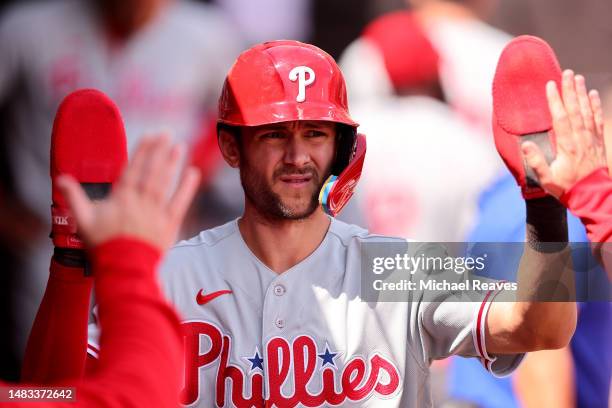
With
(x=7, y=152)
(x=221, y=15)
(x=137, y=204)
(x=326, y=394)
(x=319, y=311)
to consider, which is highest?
(x=221, y=15)

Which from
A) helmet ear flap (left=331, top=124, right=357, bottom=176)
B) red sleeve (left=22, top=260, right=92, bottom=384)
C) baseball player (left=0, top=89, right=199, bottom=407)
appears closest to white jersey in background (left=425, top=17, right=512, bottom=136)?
helmet ear flap (left=331, top=124, right=357, bottom=176)

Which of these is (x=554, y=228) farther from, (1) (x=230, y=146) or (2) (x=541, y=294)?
(1) (x=230, y=146)

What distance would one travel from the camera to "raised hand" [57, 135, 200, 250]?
1796 mm

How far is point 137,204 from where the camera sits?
71.4 inches

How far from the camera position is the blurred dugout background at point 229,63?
12.4 feet

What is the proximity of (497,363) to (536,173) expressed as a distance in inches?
20.0

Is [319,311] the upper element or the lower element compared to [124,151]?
lower

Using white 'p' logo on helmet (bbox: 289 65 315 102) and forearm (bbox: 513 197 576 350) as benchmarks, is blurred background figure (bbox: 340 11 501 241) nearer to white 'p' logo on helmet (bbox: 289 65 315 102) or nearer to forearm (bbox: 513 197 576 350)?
white 'p' logo on helmet (bbox: 289 65 315 102)

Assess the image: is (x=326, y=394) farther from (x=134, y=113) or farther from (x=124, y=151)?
(x=134, y=113)

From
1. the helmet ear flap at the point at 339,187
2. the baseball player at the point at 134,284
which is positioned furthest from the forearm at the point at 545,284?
the baseball player at the point at 134,284

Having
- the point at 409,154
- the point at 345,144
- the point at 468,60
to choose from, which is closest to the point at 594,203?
the point at 345,144

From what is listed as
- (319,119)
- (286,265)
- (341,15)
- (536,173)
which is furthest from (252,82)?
(341,15)

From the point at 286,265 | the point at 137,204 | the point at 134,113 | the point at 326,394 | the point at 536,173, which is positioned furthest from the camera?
the point at 134,113

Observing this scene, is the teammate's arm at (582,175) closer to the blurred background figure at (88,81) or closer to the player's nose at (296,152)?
the player's nose at (296,152)
